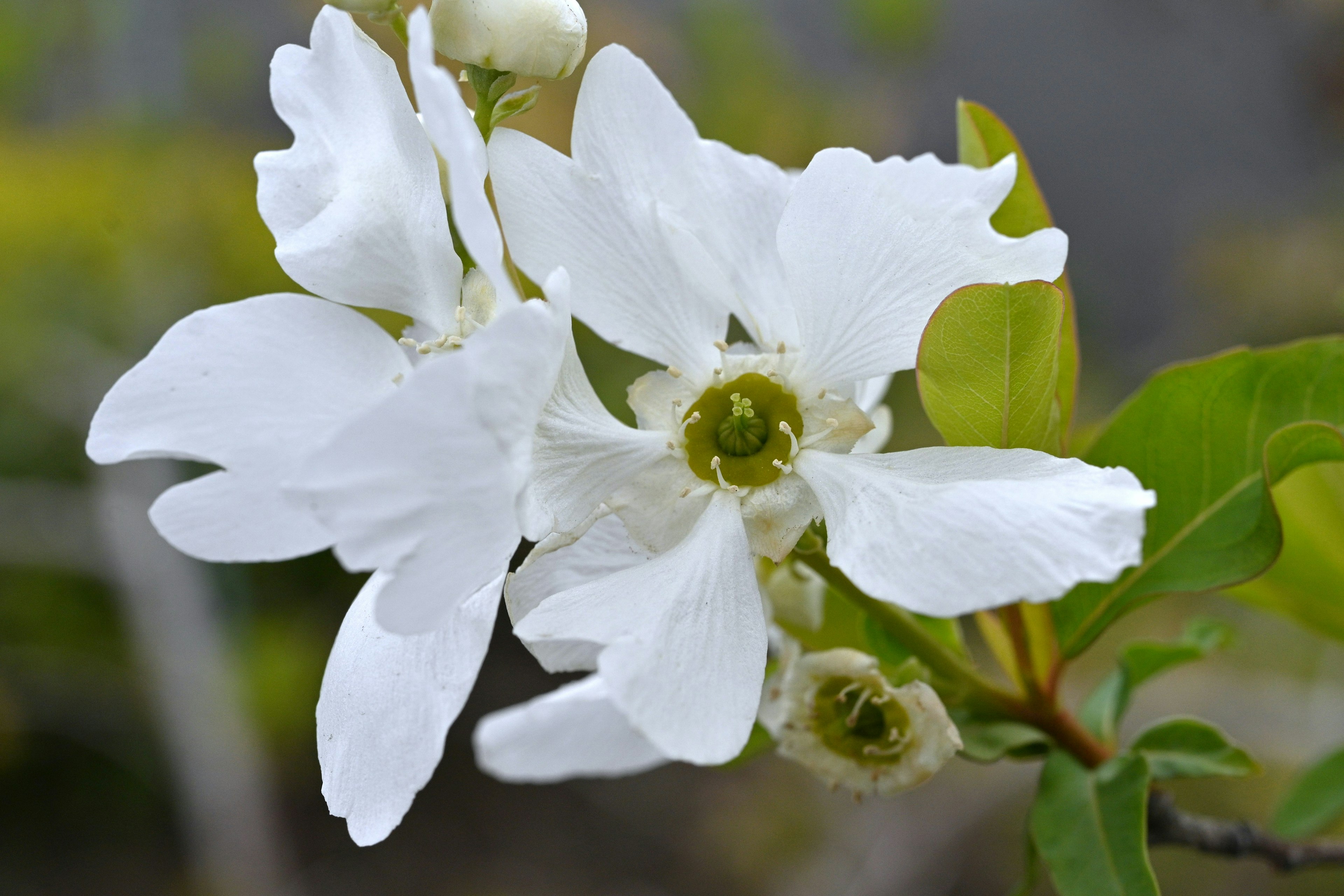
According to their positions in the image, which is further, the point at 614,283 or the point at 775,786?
the point at 775,786

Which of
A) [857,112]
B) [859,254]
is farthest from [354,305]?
[857,112]

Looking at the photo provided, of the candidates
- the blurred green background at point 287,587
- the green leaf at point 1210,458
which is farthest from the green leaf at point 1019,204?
the blurred green background at point 287,587

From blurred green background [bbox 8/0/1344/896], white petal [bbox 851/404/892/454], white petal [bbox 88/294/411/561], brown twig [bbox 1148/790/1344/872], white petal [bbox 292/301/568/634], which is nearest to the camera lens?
white petal [bbox 292/301/568/634]

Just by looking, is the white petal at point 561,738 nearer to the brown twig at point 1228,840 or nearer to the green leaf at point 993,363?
the green leaf at point 993,363

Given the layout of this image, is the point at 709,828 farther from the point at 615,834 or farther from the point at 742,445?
the point at 742,445

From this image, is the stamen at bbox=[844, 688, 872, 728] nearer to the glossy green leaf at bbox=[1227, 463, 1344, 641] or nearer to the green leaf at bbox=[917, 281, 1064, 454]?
the green leaf at bbox=[917, 281, 1064, 454]

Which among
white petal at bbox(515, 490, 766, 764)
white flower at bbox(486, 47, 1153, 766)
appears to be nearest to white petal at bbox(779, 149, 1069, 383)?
white flower at bbox(486, 47, 1153, 766)
